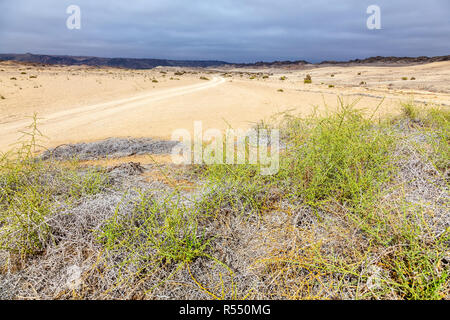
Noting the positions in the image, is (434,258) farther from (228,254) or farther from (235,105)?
(235,105)

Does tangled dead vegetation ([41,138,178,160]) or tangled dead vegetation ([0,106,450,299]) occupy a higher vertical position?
tangled dead vegetation ([41,138,178,160])

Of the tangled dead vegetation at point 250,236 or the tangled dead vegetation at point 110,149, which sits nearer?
the tangled dead vegetation at point 250,236

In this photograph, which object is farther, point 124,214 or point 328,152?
point 328,152

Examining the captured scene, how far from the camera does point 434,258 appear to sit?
5.51 ft

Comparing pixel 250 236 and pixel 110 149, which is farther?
pixel 110 149

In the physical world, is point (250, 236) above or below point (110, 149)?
below

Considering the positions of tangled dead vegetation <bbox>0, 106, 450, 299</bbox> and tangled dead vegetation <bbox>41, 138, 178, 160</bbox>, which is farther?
tangled dead vegetation <bbox>41, 138, 178, 160</bbox>

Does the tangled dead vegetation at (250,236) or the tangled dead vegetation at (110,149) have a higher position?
the tangled dead vegetation at (110,149)

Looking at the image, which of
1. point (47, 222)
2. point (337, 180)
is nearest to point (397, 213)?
point (337, 180)
